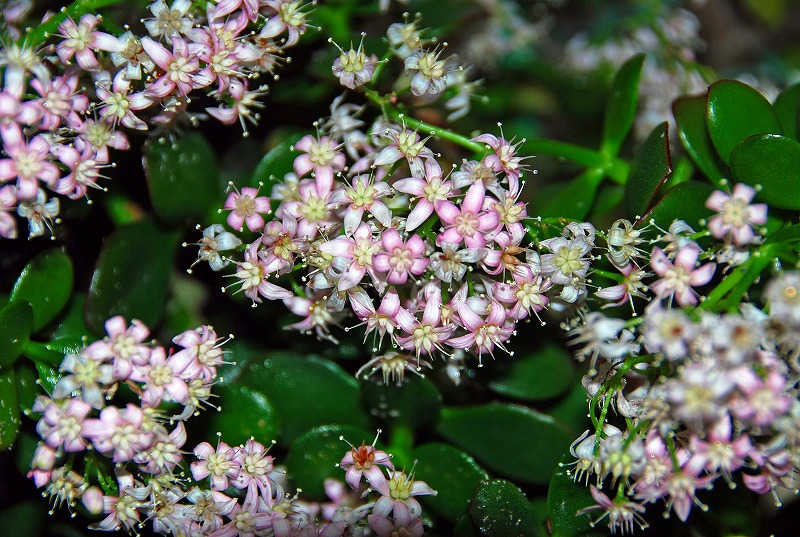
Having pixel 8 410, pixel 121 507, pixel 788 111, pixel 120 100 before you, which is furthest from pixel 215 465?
pixel 788 111

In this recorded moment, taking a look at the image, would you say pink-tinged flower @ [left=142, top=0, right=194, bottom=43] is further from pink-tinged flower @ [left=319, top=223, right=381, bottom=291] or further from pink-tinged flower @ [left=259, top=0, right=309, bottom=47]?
pink-tinged flower @ [left=319, top=223, right=381, bottom=291]

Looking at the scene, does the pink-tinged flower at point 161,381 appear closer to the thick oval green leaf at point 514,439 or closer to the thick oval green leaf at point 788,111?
the thick oval green leaf at point 514,439

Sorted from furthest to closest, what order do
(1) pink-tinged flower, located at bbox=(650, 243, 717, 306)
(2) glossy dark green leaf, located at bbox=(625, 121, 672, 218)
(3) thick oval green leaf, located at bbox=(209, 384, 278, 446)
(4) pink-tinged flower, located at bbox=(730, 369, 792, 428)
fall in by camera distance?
(3) thick oval green leaf, located at bbox=(209, 384, 278, 446), (2) glossy dark green leaf, located at bbox=(625, 121, 672, 218), (1) pink-tinged flower, located at bbox=(650, 243, 717, 306), (4) pink-tinged flower, located at bbox=(730, 369, 792, 428)

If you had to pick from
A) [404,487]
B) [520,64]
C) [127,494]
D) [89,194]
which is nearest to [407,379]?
[404,487]

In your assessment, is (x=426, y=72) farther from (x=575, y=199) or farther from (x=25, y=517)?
(x=25, y=517)

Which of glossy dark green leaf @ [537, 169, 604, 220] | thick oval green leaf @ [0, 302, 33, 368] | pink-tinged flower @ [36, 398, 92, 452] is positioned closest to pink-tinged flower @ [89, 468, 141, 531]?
pink-tinged flower @ [36, 398, 92, 452]
